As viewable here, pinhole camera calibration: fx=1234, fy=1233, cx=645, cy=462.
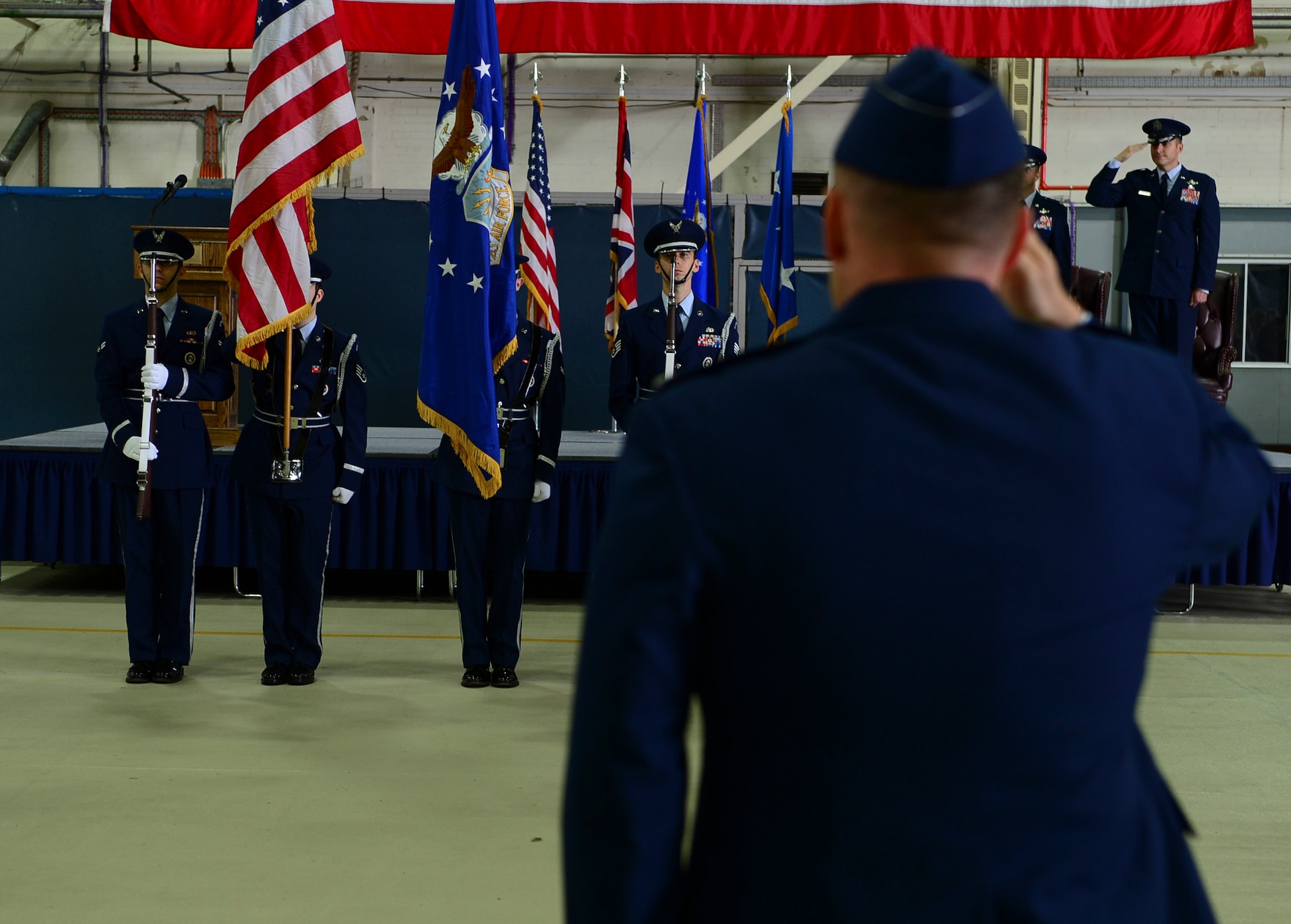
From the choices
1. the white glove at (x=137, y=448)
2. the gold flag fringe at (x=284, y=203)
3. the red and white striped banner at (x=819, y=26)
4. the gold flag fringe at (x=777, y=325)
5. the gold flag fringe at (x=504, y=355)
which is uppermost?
the red and white striped banner at (x=819, y=26)

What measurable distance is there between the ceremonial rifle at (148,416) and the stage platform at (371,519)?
5.06 ft

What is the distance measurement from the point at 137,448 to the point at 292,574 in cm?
73

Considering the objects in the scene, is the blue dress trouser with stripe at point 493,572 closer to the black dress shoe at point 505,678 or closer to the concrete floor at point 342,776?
the black dress shoe at point 505,678

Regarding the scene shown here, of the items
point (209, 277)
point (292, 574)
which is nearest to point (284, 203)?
point (292, 574)

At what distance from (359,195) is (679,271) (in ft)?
18.9

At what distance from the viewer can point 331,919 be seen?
8.66 ft

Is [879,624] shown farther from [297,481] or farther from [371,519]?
[371,519]

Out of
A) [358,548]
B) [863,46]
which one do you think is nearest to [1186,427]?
[358,548]

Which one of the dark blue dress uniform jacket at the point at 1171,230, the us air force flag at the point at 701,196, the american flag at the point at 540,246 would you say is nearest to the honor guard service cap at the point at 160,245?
the american flag at the point at 540,246

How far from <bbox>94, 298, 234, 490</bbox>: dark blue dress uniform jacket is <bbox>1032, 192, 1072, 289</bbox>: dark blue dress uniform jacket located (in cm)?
468

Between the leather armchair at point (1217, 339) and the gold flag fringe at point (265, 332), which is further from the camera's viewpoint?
the leather armchair at point (1217, 339)

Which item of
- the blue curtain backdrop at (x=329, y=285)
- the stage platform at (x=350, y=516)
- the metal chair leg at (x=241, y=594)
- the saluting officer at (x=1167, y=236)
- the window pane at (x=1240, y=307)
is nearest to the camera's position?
the stage platform at (x=350, y=516)

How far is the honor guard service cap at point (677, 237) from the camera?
533 cm

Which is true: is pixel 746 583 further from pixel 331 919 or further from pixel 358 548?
pixel 358 548
